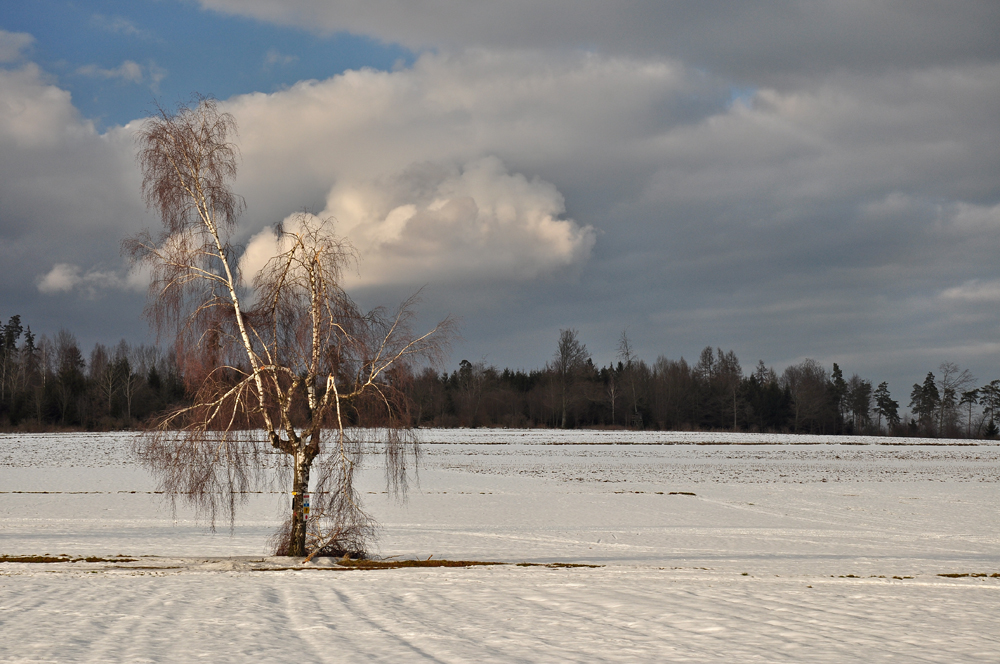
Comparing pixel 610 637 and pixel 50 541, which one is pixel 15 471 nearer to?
pixel 50 541

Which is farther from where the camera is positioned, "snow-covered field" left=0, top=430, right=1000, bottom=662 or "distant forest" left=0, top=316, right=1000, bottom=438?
"distant forest" left=0, top=316, right=1000, bottom=438

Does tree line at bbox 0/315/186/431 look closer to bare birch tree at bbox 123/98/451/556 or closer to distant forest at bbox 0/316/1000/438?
distant forest at bbox 0/316/1000/438

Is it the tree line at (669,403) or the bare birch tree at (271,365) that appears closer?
the bare birch tree at (271,365)

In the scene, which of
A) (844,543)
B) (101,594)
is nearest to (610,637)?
(101,594)

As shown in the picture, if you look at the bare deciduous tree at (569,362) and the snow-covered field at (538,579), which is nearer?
the snow-covered field at (538,579)

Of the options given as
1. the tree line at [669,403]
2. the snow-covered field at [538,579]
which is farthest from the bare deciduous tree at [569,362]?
the snow-covered field at [538,579]

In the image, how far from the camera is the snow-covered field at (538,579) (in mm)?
10164

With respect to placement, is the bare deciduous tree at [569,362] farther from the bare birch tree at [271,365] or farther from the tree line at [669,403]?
the bare birch tree at [271,365]

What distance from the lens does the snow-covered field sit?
1016 centimetres

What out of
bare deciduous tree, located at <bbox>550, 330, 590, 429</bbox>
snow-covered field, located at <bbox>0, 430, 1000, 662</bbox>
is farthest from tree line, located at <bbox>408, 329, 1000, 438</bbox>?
snow-covered field, located at <bbox>0, 430, 1000, 662</bbox>

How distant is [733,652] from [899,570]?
31.1ft

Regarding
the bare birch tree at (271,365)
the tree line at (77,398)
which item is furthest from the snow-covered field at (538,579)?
the tree line at (77,398)

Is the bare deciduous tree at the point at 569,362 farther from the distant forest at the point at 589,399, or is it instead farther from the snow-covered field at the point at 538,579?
the snow-covered field at the point at 538,579

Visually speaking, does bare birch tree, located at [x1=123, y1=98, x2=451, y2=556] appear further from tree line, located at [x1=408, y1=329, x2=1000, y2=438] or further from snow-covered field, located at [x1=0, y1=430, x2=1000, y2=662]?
tree line, located at [x1=408, y1=329, x2=1000, y2=438]
